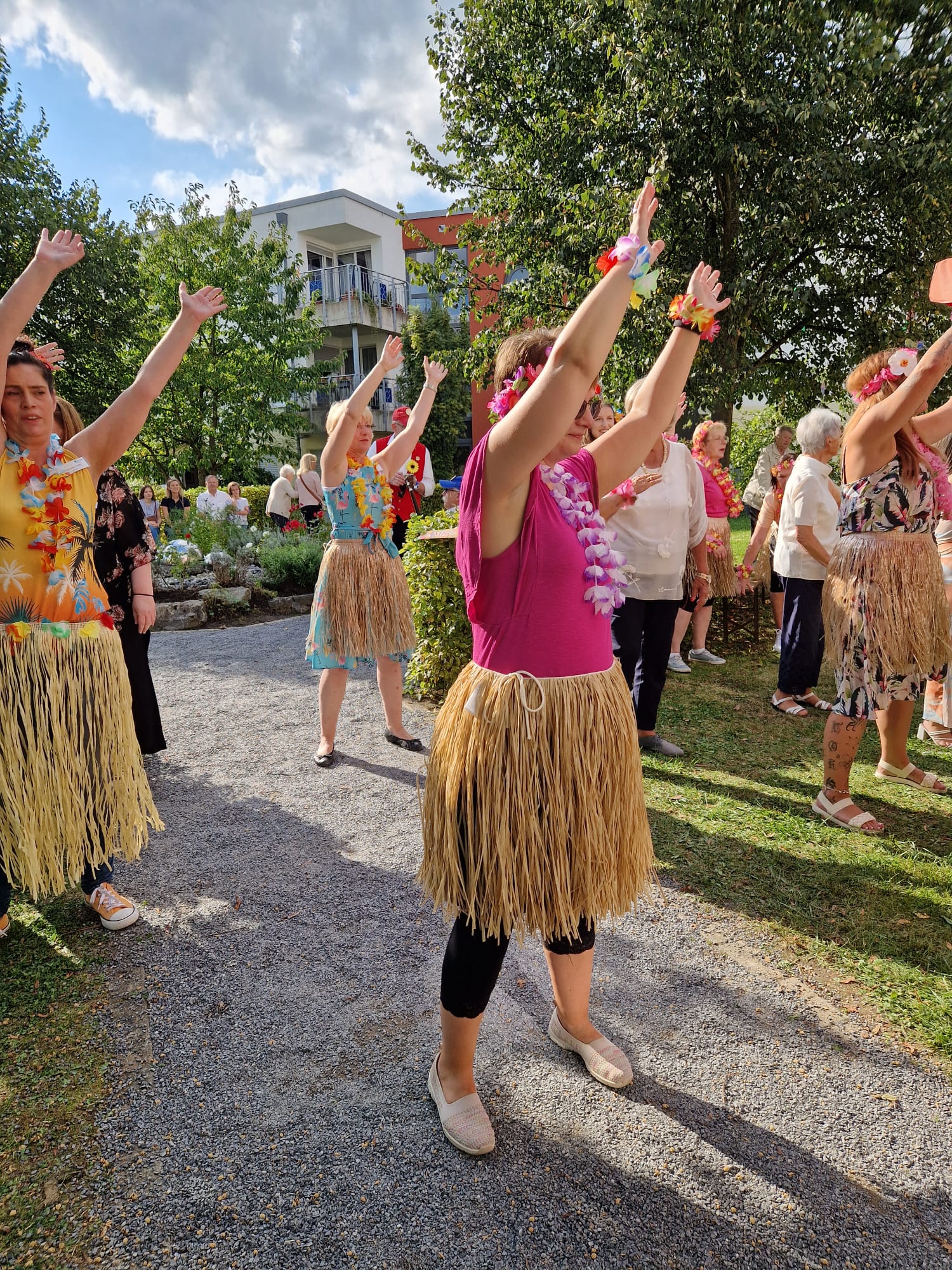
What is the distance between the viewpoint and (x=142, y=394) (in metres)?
2.55

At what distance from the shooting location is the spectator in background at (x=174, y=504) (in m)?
12.2

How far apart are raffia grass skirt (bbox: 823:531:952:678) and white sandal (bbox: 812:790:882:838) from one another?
654mm

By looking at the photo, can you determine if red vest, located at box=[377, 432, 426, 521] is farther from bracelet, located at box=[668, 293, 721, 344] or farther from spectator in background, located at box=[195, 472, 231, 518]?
bracelet, located at box=[668, 293, 721, 344]

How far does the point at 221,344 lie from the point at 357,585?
18.1 m

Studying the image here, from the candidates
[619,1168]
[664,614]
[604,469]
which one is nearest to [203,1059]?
[619,1168]

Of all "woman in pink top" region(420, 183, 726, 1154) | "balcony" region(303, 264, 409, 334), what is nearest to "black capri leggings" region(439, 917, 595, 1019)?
"woman in pink top" region(420, 183, 726, 1154)

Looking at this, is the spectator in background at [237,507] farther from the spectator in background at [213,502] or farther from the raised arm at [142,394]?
the raised arm at [142,394]

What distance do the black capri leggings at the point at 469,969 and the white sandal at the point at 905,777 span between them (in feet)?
10.5

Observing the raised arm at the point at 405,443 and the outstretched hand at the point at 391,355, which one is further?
the raised arm at the point at 405,443

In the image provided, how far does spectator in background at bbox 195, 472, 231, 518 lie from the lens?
12211 millimetres

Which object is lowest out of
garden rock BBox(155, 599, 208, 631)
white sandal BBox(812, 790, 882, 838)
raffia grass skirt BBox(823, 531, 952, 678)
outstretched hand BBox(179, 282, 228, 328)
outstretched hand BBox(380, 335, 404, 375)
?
white sandal BBox(812, 790, 882, 838)

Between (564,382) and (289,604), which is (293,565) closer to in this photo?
(289,604)

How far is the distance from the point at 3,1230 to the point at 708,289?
2735 mm

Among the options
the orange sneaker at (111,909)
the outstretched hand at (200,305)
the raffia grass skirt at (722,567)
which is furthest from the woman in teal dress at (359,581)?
the raffia grass skirt at (722,567)
